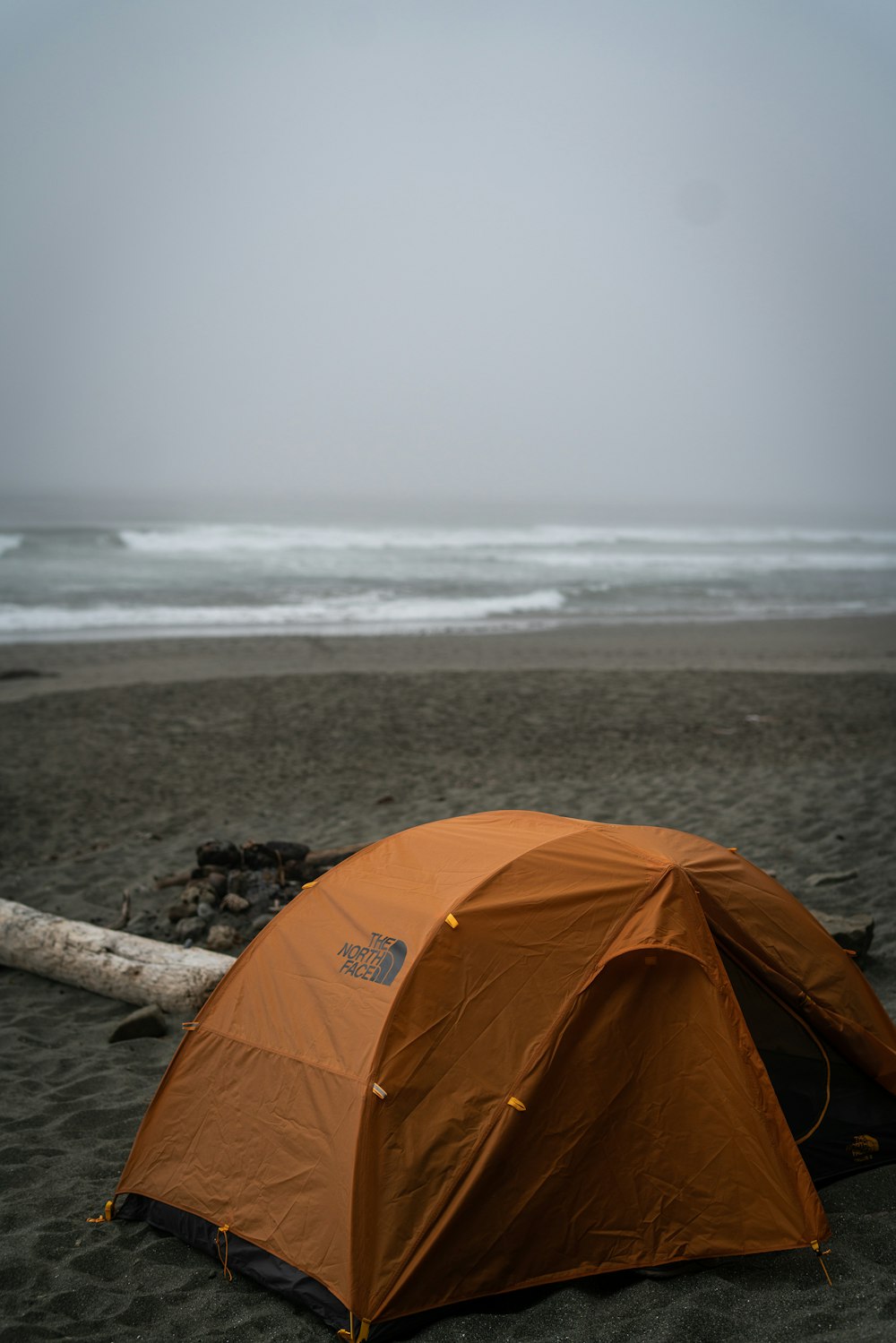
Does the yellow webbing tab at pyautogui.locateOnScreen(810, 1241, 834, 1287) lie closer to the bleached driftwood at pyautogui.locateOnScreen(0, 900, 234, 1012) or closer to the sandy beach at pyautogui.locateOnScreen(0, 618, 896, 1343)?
the sandy beach at pyautogui.locateOnScreen(0, 618, 896, 1343)

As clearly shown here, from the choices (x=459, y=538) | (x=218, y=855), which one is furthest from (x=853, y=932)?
(x=459, y=538)

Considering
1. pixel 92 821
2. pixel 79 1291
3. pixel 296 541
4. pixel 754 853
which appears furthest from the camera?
pixel 296 541

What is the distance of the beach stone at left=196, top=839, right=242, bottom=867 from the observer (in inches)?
A: 291

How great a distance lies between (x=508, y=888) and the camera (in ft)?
12.6

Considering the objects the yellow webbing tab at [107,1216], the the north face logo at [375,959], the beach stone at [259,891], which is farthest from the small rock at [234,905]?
the the north face logo at [375,959]

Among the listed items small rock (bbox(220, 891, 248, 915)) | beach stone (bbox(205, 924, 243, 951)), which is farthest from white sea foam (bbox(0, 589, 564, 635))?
beach stone (bbox(205, 924, 243, 951))

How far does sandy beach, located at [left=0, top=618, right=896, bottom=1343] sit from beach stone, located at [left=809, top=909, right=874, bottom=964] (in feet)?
0.46

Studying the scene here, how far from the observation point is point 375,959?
3.83 metres

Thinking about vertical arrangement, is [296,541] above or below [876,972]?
above

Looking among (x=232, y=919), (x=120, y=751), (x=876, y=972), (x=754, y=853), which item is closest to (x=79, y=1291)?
(x=232, y=919)

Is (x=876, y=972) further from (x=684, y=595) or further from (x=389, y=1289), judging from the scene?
(x=684, y=595)

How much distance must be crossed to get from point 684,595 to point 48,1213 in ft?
98.1

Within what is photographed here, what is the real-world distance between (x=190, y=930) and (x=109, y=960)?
0.70 meters

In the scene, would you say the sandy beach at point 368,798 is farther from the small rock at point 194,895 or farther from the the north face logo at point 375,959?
the the north face logo at point 375,959
